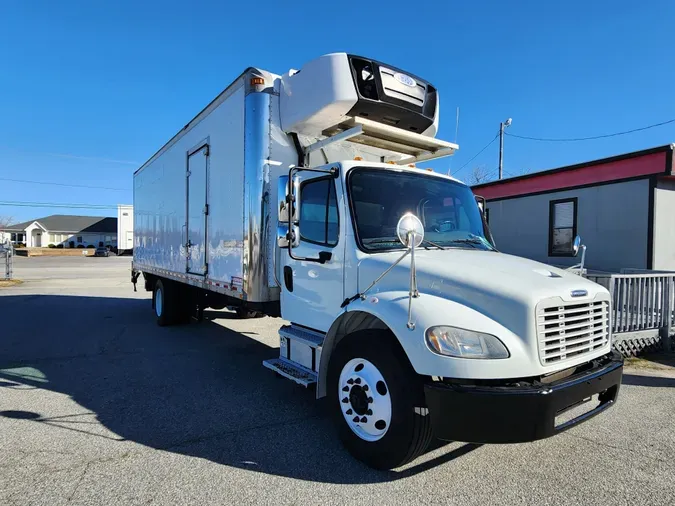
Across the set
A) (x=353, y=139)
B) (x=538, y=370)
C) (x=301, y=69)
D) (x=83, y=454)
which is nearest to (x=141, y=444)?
(x=83, y=454)

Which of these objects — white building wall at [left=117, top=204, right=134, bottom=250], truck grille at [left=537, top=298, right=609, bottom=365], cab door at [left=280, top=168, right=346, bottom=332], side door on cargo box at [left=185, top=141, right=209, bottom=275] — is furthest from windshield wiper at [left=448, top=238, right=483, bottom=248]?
white building wall at [left=117, top=204, right=134, bottom=250]

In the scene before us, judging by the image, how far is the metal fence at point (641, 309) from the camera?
21.4 ft

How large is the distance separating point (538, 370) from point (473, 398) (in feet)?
1.56

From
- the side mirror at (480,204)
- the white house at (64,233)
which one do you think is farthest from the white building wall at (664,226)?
the white house at (64,233)

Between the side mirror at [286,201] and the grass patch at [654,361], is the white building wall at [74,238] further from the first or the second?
the grass patch at [654,361]

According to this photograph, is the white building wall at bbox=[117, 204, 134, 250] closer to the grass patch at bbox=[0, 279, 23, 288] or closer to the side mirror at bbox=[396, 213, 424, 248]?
the grass patch at bbox=[0, 279, 23, 288]

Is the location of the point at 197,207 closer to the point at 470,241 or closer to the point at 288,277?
the point at 288,277

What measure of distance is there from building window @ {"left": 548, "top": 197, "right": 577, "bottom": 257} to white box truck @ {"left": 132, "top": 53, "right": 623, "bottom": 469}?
8.17 metres

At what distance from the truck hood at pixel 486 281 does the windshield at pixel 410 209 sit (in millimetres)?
230

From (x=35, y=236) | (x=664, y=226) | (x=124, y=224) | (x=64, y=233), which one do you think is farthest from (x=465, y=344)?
(x=35, y=236)

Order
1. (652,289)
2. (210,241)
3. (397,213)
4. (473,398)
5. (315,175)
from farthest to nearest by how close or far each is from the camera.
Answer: (652,289), (210,241), (315,175), (397,213), (473,398)

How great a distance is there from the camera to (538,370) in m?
2.71

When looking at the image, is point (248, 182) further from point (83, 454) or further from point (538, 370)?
point (538, 370)

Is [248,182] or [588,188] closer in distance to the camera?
[248,182]
